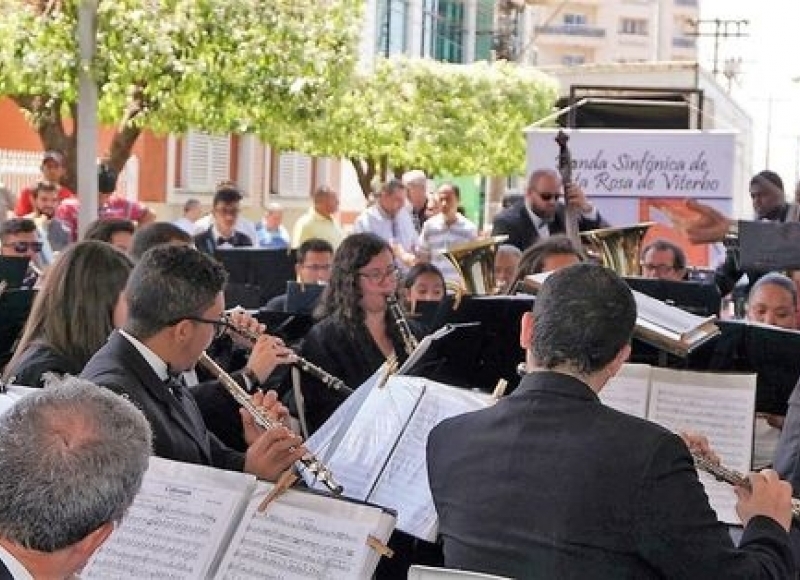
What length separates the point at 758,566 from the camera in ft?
10.8

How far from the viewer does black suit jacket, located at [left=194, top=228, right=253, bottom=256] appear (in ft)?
35.6

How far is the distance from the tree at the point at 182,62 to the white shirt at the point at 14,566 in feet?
26.9

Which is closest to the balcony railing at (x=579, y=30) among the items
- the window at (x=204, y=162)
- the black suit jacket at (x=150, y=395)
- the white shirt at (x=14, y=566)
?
the window at (x=204, y=162)

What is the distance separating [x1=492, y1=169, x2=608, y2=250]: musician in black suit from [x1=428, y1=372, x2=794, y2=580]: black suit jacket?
6.64 meters

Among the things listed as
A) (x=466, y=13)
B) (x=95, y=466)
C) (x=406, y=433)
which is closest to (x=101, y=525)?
(x=95, y=466)

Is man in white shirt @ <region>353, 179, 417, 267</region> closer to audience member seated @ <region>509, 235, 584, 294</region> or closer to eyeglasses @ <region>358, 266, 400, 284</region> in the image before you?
audience member seated @ <region>509, 235, 584, 294</region>

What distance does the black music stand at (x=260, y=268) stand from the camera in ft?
32.5

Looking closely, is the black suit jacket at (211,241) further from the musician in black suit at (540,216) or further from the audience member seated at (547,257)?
the audience member seated at (547,257)

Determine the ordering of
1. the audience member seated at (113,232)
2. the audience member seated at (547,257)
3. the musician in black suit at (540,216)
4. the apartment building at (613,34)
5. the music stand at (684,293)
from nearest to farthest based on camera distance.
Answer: the music stand at (684,293) → the audience member seated at (547,257) → the audience member seated at (113,232) → the musician in black suit at (540,216) → the apartment building at (613,34)

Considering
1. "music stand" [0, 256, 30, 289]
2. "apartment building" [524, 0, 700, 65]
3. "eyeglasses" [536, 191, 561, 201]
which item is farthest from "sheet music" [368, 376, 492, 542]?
"apartment building" [524, 0, 700, 65]

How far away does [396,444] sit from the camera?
4.25m

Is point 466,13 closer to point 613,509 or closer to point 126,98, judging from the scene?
point 126,98

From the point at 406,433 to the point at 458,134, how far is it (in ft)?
73.6

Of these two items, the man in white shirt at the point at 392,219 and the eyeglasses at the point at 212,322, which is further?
the man in white shirt at the point at 392,219
